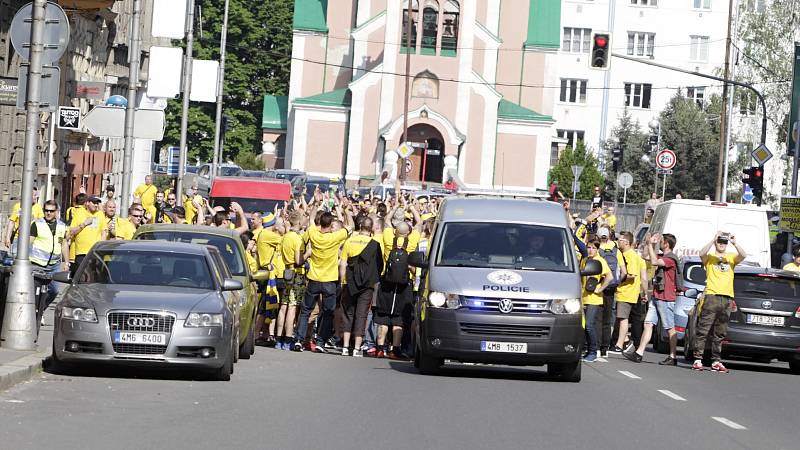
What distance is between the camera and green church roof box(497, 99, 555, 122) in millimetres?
84688

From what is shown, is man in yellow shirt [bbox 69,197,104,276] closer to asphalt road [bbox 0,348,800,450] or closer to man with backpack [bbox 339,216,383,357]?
man with backpack [bbox 339,216,383,357]

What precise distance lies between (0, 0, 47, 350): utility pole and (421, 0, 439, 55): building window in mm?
65287

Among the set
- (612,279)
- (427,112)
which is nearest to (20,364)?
(612,279)

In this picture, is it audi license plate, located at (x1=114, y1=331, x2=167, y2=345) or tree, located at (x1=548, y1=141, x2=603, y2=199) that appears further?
tree, located at (x1=548, y1=141, x2=603, y2=199)

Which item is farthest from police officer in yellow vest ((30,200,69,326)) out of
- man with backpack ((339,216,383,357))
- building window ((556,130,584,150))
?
building window ((556,130,584,150))

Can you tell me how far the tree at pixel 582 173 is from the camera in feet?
283

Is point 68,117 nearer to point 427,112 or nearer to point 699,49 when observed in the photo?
point 427,112

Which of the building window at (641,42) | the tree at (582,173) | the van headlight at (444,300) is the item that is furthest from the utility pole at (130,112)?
the building window at (641,42)

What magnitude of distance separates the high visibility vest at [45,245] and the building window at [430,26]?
61962 millimetres

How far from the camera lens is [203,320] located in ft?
53.1

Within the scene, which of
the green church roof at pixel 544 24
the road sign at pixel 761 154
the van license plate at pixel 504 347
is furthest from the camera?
the green church roof at pixel 544 24

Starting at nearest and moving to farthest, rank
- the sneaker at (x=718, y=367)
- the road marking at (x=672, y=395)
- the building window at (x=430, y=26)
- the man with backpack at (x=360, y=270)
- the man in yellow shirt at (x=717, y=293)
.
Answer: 1. the road marking at (x=672, y=395)
2. the man with backpack at (x=360, y=270)
3. the man in yellow shirt at (x=717, y=293)
4. the sneaker at (x=718, y=367)
5. the building window at (x=430, y=26)

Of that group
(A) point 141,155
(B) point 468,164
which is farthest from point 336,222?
(B) point 468,164

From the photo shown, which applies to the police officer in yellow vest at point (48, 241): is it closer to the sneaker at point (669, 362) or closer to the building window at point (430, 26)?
the sneaker at point (669, 362)
